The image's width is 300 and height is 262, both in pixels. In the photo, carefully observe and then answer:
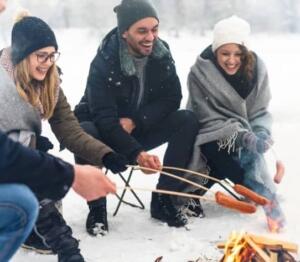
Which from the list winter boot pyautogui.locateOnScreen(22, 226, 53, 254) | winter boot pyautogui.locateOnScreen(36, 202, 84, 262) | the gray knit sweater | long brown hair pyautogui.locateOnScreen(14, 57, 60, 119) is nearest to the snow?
winter boot pyautogui.locateOnScreen(22, 226, 53, 254)

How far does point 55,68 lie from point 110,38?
0.72 metres

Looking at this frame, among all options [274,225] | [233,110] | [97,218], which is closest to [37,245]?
[97,218]

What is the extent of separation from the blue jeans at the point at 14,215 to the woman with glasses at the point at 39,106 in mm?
695

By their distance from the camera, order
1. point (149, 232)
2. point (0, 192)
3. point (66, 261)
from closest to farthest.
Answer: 1. point (0, 192)
2. point (66, 261)
3. point (149, 232)

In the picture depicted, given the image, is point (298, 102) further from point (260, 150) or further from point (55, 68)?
point (55, 68)

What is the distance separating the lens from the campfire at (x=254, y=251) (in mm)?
2432

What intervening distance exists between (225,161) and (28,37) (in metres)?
1.44

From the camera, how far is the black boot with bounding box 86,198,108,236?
3286 mm

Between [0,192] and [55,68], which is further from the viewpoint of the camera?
[55,68]

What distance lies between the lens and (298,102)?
351 inches

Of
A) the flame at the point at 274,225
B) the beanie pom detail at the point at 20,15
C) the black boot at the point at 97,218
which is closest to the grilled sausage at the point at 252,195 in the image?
the flame at the point at 274,225

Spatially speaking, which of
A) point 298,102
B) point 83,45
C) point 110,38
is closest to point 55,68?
point 110,38

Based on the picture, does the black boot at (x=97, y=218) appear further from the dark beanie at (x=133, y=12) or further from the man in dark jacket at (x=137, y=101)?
the dark beanie at (x=133, y=12)

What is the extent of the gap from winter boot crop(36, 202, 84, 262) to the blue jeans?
Answer: 706 millimetres
